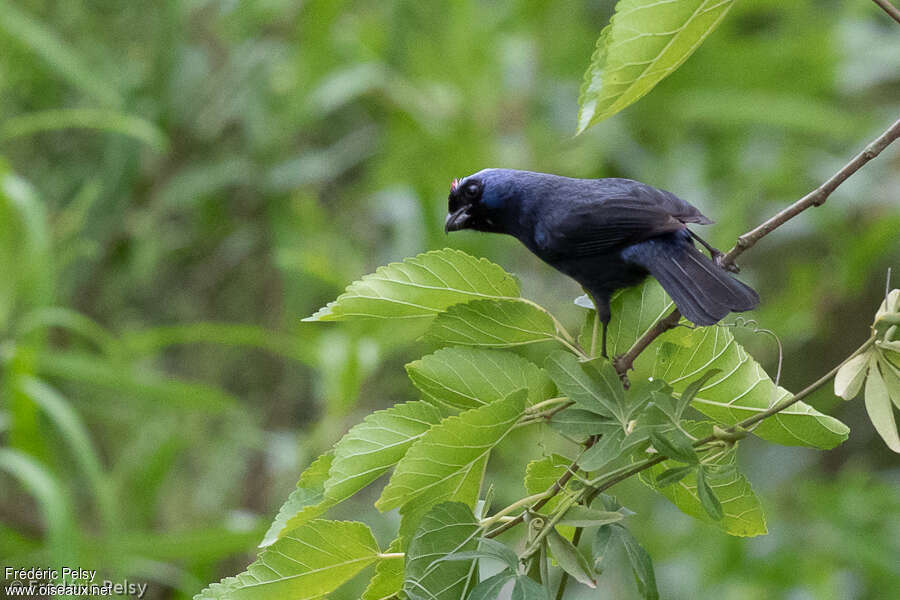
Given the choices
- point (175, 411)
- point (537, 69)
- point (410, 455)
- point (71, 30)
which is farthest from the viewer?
point (537, 69)

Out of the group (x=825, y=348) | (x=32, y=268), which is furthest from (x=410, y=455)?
(x=825, y=348)

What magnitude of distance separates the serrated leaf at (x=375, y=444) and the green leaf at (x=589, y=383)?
111 millimetres

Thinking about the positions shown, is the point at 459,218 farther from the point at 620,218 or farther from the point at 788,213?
the point at 788,213

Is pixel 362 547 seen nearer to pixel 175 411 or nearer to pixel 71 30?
pixel 175 411

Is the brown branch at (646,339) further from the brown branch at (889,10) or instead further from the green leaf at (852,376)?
the brown branch at (889,10)

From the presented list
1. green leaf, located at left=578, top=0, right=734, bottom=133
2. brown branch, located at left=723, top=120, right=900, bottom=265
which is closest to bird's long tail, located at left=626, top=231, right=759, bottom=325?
brown branch, located at left=723, top=120, right=900, bottom=265

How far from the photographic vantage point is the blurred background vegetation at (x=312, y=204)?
250 centimetres

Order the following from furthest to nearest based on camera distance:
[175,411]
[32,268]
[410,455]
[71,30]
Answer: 1. [71,30]
2. [175,411]
3. [32,268]
4. [410,455]

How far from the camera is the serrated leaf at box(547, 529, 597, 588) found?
714 mm

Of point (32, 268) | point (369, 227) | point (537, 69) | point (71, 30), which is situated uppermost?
point (71, 30)

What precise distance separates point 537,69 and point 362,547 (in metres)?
2.58

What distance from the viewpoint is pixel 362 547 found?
0.80 m

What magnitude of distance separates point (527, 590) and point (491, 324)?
0.78 ft

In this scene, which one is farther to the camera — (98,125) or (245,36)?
(245,36)
